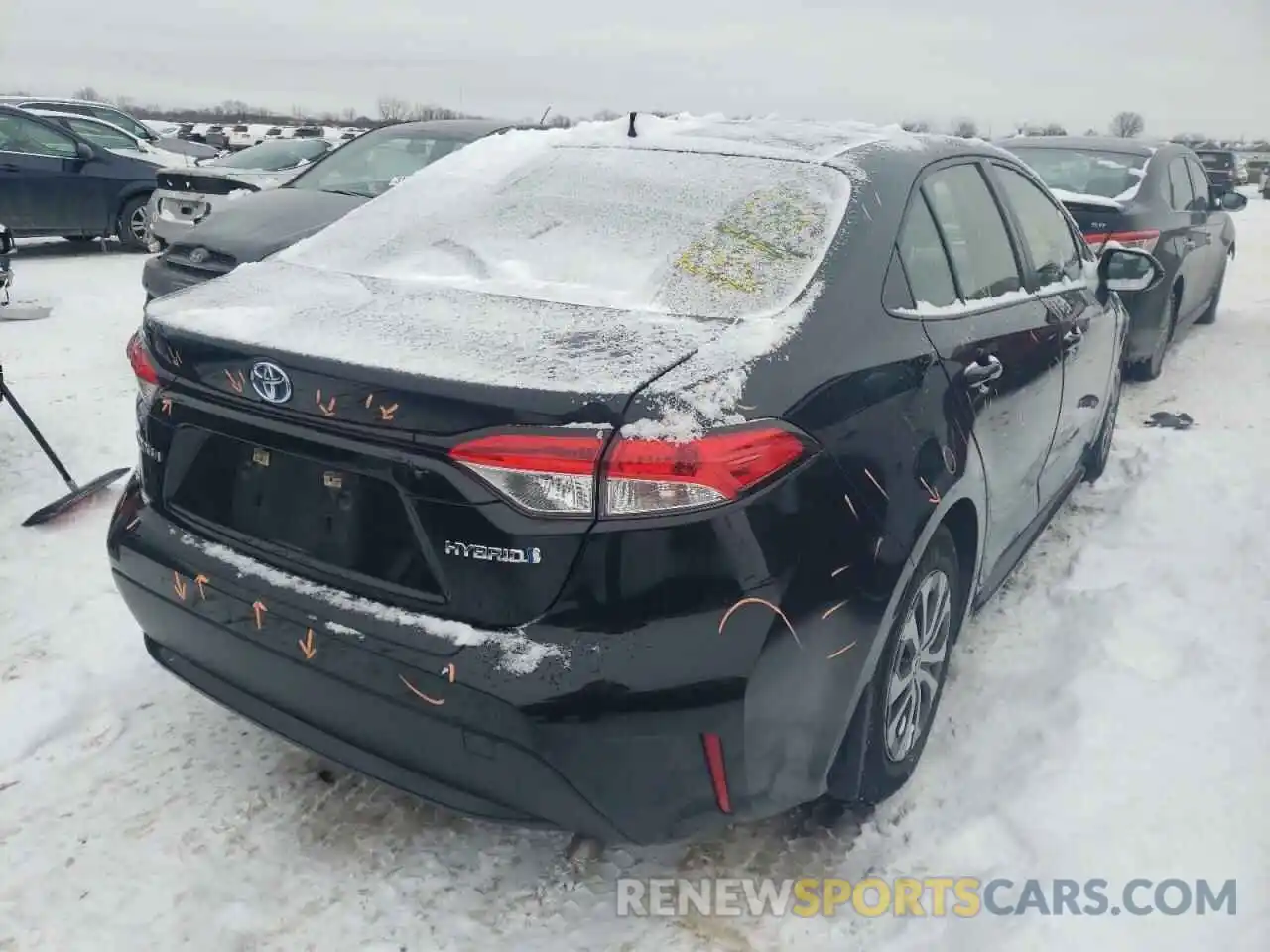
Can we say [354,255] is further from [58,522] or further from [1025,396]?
[58,522]

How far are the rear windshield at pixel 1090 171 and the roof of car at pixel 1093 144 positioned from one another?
0.20 feet

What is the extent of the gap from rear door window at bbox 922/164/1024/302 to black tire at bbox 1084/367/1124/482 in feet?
4.79

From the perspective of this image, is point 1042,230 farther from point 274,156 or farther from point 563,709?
point 274,156

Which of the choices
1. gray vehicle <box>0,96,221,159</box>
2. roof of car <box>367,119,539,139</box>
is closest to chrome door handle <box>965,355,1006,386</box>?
roof of car <box>367,119,539,139</box>

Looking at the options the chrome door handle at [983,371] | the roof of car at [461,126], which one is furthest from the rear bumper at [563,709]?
the roof of car at [461,126]

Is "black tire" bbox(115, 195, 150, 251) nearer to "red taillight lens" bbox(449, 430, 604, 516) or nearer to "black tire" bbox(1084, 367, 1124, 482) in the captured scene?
"black tire" bbox(1084, 367, 1124, 482)

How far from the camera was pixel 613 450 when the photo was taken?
1750 millimetres

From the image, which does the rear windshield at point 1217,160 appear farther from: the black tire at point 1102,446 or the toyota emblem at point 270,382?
the toyota emblem at point 270,382

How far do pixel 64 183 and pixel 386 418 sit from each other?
11287 millimetres

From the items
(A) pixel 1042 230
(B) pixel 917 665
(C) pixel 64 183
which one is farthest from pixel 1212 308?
(C) pixel 64 183

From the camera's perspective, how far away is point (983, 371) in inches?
105

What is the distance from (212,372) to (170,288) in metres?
4.56

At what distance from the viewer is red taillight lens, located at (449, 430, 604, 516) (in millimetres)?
1756

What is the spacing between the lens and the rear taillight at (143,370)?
230cm
